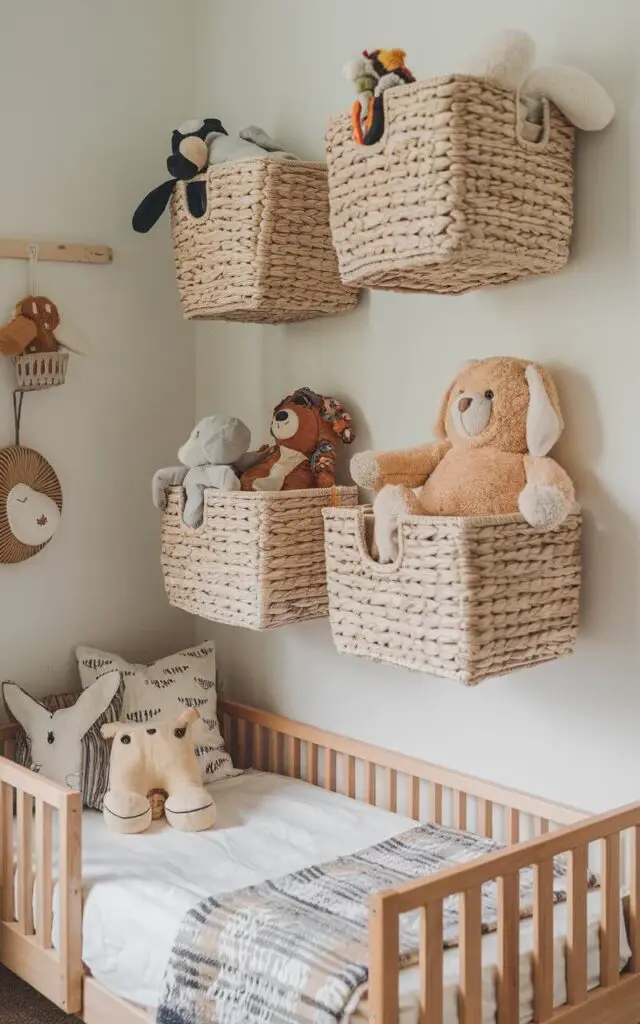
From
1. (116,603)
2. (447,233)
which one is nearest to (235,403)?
(116,603)

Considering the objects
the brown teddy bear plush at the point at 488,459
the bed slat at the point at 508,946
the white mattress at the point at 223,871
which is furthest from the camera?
the brown teddy bear plush at the point at 488,459

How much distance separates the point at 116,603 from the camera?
9.70 feet

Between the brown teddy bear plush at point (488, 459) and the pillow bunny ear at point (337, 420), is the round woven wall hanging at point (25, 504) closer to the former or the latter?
the pillow bunny ear at point (337, 420)

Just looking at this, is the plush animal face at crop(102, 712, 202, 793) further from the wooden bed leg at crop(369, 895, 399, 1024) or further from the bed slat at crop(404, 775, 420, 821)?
the wooden bed leg at crop(369, 895, 399, 1024)

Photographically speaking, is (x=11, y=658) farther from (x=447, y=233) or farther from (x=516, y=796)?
(x=447, y=233)

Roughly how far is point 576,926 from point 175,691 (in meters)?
1.27

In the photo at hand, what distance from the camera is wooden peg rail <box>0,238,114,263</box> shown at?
8.79 ft

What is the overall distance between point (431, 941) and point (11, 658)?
4.97 feet

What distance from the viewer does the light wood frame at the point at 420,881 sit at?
1.59m

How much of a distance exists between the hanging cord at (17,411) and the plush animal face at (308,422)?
654 millimetres

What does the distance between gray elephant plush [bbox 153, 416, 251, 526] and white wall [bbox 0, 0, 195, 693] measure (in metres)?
0.43

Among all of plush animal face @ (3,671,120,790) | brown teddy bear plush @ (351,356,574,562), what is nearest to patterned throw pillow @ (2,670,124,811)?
plush animal face @ (3,671,120,790)

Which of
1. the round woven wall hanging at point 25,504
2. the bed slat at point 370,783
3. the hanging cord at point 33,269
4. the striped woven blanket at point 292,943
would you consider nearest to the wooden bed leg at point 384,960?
the striped woven blanket at point 292,943

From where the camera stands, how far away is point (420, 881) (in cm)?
157
